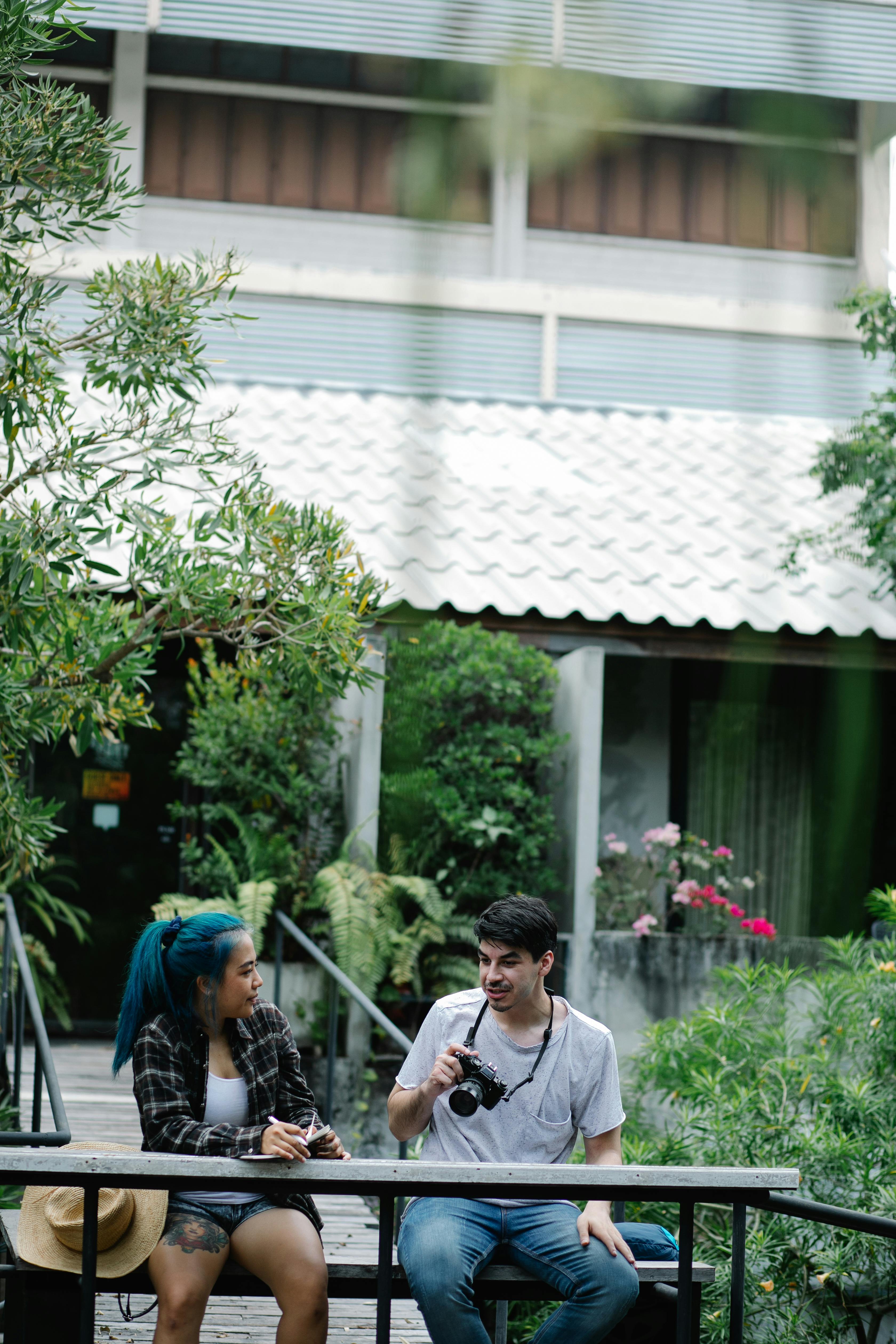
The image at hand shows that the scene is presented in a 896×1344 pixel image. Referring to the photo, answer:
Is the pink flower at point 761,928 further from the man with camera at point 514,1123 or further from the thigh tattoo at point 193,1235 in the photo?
the thigh tattoo at point 193,1235

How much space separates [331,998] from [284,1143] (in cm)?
411

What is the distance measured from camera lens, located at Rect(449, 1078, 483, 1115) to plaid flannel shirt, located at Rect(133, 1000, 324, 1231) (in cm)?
39

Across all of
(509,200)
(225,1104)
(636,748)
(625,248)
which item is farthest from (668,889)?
(509,200)

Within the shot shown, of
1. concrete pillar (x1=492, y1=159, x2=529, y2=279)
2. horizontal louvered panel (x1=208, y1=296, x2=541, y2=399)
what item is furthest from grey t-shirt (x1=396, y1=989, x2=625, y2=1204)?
horizontal louvered panel (x1=208, y1=296, x2=541, y2=399)

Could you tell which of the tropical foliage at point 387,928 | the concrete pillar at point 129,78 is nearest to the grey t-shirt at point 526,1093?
the concrete pillar at point 129,78

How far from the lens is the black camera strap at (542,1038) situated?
2.94 metres

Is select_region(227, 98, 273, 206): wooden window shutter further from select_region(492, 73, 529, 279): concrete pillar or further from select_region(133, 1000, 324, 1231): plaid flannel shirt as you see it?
select_region(133, 1000, 324, 1231): plaid flannel shirt

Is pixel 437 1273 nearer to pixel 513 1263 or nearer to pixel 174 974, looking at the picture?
pixel 513 1263

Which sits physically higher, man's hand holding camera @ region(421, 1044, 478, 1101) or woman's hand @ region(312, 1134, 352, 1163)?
man's hand holding camera @ region(421, 1044, 478, 1101)

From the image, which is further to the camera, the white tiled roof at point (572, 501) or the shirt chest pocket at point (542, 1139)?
the white tiled roof at point (572, 501)

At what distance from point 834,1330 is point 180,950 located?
9.33 feet

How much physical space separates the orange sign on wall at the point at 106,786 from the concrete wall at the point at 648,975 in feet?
11.3

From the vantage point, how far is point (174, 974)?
294cm

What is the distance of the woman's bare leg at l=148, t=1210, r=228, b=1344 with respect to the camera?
8.50 ft
